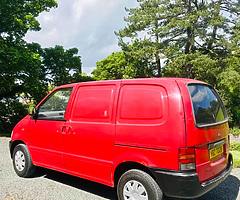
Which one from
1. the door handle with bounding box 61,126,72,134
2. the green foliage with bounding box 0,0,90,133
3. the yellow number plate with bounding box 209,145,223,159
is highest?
the green foliage with bounding box 0,0,90,133

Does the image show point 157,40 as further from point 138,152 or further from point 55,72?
point 138,152

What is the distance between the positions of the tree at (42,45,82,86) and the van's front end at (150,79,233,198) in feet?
51.5

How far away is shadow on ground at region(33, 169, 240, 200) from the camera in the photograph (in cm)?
513

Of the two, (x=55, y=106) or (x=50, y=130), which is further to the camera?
(x=55, y=106)

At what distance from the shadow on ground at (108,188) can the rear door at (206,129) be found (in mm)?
782

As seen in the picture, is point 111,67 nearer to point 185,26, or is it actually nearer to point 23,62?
point 185,26

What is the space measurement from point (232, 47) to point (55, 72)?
1161 centimetres

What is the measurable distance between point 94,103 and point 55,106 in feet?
3.62

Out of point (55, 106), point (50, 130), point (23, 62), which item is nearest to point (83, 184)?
point (50, 130)

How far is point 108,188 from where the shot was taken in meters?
5.54

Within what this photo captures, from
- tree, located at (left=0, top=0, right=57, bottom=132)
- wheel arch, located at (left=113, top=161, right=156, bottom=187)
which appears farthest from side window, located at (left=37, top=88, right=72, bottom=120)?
tree, located at (left=0, top=0, right=57, bottom=132)

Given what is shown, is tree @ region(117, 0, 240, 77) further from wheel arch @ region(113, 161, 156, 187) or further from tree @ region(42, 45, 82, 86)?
wheel arch @ region(113, 161, 156, 187)

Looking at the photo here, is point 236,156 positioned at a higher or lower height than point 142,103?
lower

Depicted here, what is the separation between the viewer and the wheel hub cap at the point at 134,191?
165 inches
